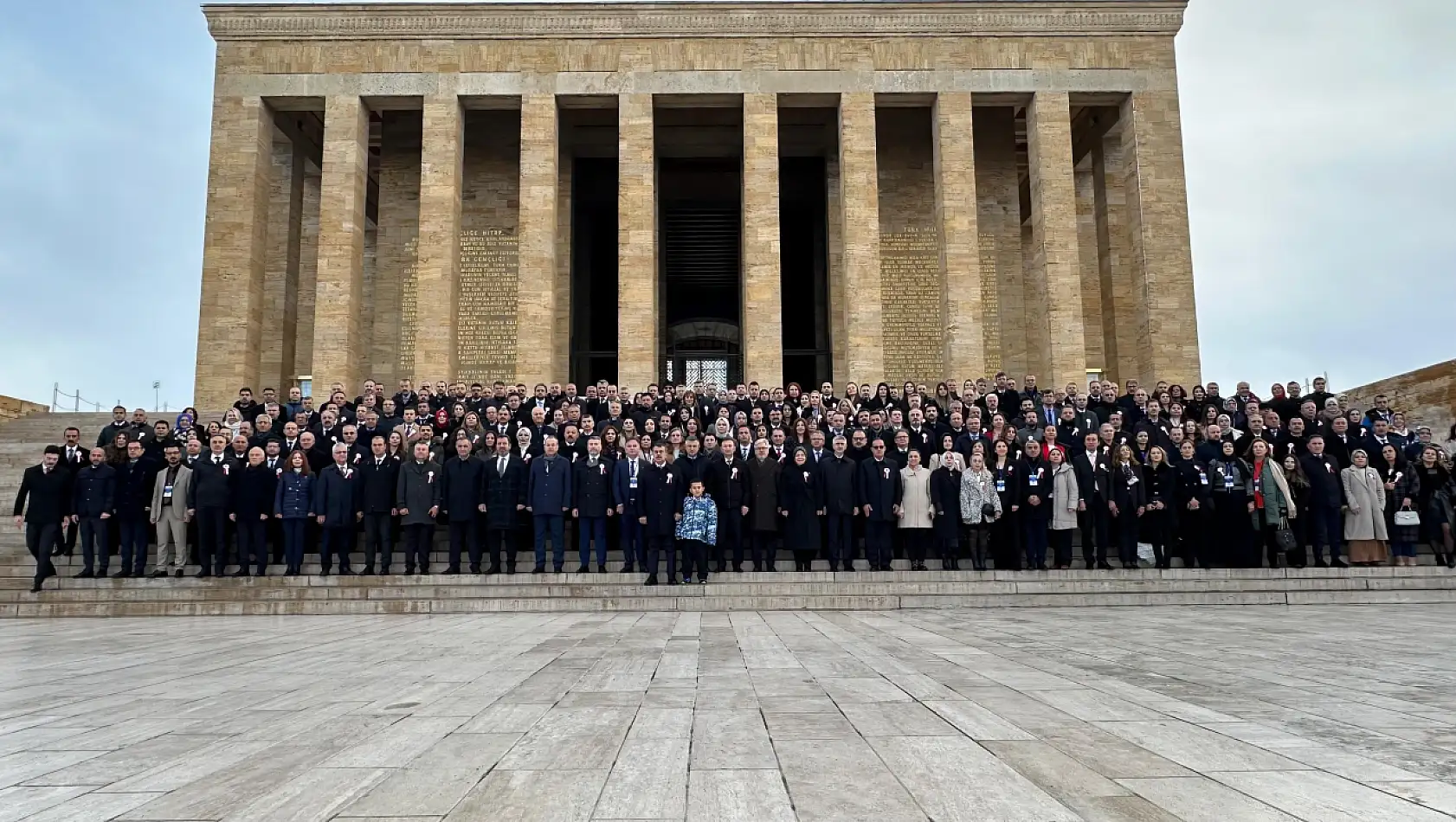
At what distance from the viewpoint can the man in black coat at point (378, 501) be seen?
10398 millimetres

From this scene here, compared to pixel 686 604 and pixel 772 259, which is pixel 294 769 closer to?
pixel 686 604

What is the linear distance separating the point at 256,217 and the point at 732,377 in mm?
13238

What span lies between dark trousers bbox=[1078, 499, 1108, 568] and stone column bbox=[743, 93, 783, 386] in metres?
9.71

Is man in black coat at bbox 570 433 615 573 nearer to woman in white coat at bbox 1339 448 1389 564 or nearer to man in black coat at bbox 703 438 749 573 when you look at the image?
man in black coat at bbox 703 438 749 573

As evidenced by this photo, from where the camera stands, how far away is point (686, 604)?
9422mm

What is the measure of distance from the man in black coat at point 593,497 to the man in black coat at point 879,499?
3003 millimetres

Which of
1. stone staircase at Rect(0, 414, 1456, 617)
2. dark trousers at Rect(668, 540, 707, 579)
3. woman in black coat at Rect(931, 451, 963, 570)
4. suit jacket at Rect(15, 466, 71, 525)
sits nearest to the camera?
stone staircase at Rect(0, 414, 1456, 617)

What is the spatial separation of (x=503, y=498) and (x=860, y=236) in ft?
42.4

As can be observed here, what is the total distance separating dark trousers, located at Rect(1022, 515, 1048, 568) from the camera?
10.5m

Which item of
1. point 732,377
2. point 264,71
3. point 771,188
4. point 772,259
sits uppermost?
point 264,71

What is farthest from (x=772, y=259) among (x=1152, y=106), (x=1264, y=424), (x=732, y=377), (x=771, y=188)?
(x=1264, y=424)

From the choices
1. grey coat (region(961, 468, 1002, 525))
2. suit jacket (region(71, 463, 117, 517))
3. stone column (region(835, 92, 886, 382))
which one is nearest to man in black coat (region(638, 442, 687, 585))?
grey coat (region(961, 468, 1002, 525))

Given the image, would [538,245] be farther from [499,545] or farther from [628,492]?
[628,492]

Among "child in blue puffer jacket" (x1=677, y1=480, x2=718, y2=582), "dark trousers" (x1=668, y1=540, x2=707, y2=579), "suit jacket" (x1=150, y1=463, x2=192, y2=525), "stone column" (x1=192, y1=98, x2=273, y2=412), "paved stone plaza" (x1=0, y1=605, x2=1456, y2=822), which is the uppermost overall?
"stone column" (x1=192, y1=98, x2=273, y2=412)
